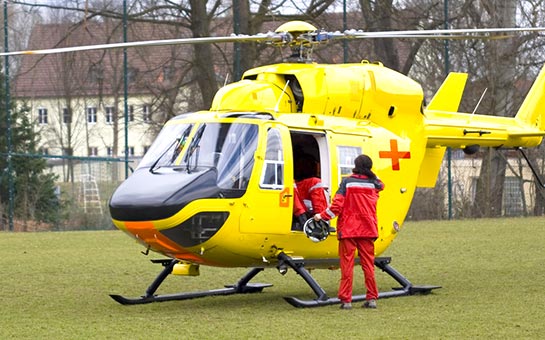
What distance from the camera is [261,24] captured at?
30.0m

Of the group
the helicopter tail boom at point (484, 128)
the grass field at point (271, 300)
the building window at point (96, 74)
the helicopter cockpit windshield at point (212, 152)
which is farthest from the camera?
the building window at point (96, 74)

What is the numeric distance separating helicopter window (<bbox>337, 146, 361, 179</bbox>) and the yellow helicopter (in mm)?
15

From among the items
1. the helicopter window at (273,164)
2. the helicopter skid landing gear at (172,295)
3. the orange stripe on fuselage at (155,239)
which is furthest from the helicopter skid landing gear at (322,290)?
the orange stripe on fuselage at (155,239)

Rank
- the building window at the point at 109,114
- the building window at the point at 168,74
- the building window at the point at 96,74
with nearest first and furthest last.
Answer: the building window at the point at 168,74 < the building window at the point at 96,74 < the building window at the point at 109,114

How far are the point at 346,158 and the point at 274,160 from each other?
1.25 m

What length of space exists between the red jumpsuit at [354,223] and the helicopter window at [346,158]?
931 millimetres

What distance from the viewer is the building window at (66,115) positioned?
134 feet

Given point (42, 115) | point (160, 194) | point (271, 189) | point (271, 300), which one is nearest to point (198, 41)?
point (271, 189)

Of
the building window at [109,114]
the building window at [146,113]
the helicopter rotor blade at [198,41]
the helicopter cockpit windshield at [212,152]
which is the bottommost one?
the building window at [109,114]

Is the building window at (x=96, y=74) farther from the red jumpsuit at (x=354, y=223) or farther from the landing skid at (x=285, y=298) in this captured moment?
the red jumpsuit at (x=354, y=223)

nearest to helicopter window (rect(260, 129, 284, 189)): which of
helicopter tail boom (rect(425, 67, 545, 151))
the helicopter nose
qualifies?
the helicopter nose

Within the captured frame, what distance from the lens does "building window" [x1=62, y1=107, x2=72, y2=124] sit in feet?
134

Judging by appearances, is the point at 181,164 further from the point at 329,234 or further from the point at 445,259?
the point at 445,259

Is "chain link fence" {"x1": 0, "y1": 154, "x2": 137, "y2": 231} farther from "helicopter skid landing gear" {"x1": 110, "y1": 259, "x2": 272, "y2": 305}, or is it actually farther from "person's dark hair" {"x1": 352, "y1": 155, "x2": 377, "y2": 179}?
"person's dark hair" {"x1": 352, "y1": 155, "x2": 377, "y2": 179}
